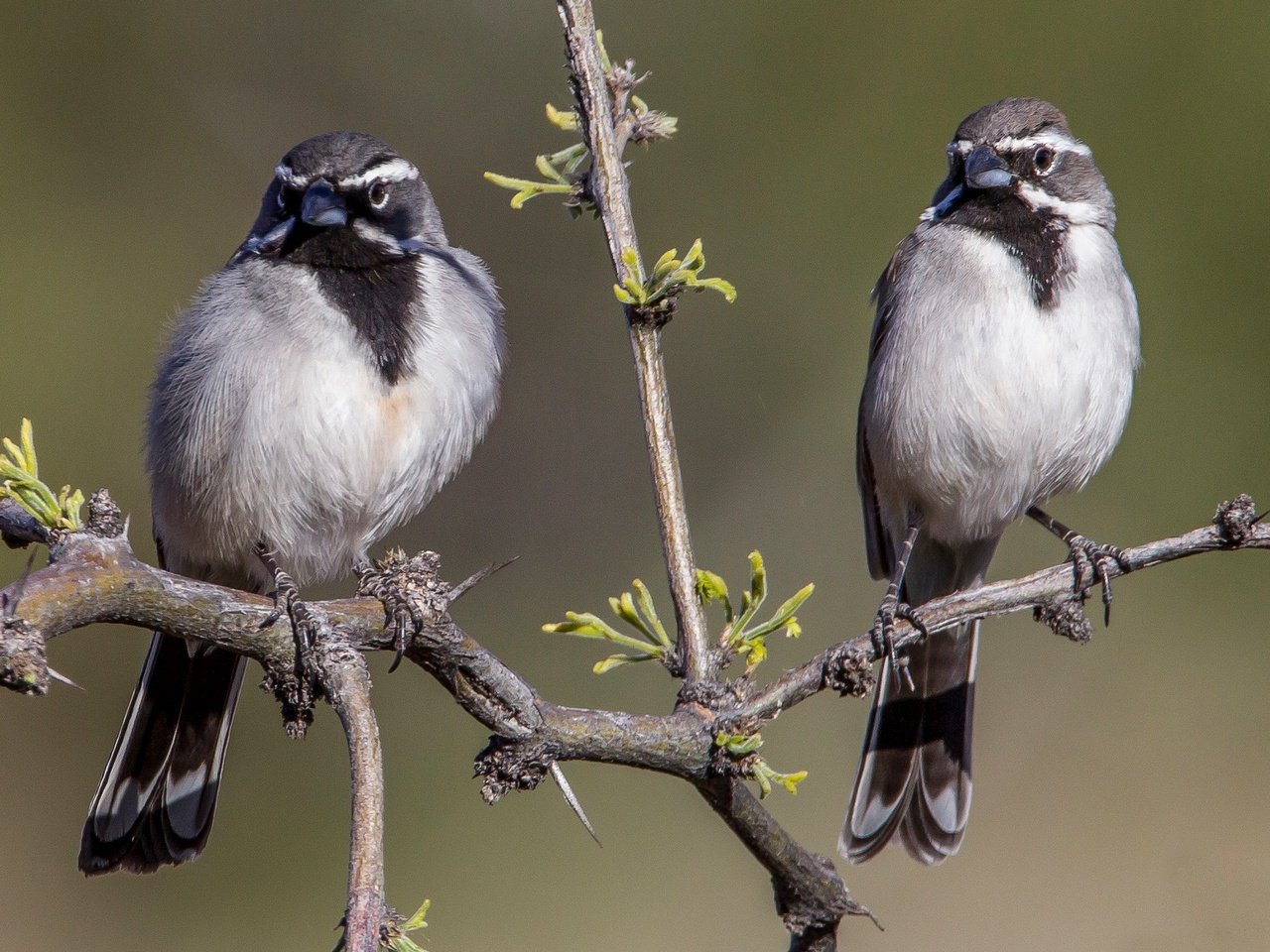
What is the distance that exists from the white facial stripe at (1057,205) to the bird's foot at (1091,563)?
1.18 metres

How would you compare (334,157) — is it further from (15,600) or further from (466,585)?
(15,600)

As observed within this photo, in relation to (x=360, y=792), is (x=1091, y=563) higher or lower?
higher

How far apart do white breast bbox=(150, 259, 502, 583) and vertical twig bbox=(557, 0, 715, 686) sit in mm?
1370

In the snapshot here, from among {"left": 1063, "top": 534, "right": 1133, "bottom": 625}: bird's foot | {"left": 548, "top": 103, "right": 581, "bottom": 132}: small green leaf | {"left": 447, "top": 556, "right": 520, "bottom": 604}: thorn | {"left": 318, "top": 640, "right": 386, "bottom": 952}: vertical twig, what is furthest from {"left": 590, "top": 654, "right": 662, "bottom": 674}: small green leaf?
{"left": 548, "top": 103, "right": 581, "bottom": 132}: small green leaf

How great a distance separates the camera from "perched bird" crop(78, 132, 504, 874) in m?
4.36

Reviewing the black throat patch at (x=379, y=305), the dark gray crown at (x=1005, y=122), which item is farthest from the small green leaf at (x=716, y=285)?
→ the dark gray crown at (x=1005, y=122)

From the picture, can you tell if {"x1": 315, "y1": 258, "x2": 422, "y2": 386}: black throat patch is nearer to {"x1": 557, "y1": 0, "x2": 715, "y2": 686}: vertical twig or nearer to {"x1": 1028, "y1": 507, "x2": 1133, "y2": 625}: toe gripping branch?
{"x1": 557, "y1": 0, "x2": 715, "y2": 686}: vertical twig

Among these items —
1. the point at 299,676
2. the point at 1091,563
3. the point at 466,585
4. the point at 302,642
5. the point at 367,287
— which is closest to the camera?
the point at 302,642

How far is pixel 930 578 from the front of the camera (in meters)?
5.69

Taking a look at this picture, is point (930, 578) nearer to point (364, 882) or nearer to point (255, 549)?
point (255, 549)

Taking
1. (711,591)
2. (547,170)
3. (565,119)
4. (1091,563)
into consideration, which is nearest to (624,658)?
(711,591)

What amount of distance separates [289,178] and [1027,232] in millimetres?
2602

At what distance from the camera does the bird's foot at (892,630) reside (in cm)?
347

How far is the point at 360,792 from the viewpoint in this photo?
90.6 inches
